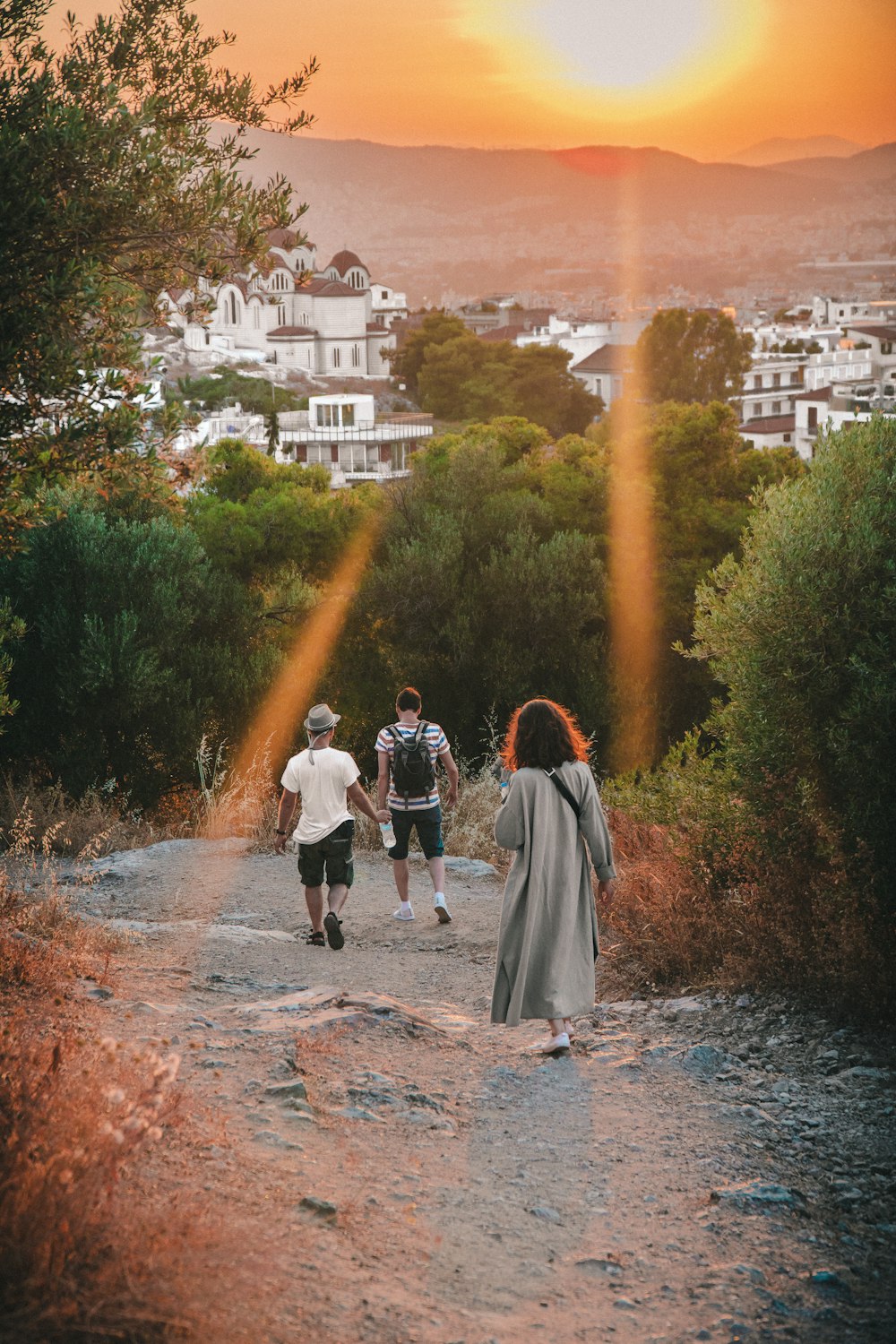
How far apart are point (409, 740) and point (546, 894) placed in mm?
2612

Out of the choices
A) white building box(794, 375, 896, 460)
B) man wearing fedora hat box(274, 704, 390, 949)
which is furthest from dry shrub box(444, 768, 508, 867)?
white building box(794, 375, 896, 460)

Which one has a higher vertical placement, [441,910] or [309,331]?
[309,331]

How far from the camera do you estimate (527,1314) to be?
346 centimetres

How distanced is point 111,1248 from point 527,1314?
1.16 metres

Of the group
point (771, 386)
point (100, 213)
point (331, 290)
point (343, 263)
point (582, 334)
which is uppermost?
point (343, 263)

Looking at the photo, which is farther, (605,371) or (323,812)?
(605,371)

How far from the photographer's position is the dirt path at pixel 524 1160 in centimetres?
351

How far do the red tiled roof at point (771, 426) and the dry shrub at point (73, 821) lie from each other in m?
63.2

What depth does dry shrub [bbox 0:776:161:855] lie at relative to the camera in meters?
10.4

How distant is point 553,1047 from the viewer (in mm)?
5680

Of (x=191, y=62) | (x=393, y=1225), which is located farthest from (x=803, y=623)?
(x=191, y=62)

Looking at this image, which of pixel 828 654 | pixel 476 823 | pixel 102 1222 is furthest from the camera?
pixel 476 823

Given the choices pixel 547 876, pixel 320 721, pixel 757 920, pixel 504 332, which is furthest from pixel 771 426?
pixel 547 876

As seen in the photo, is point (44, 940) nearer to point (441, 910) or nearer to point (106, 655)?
point (441, 910)
